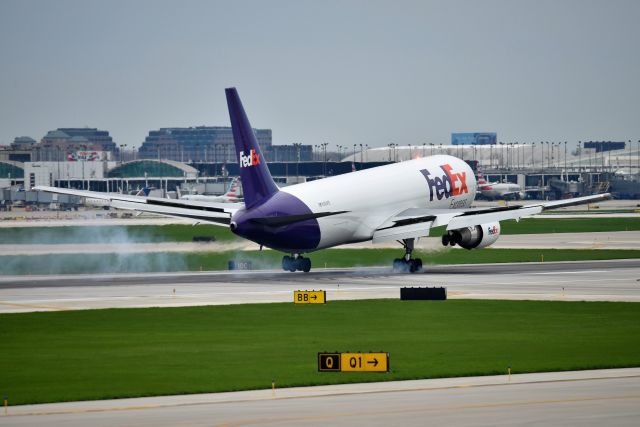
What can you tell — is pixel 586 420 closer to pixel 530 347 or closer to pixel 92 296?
pixel 530 347

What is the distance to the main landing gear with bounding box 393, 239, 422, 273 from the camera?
80.7 m

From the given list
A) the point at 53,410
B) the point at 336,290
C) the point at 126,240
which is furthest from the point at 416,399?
the point at 126,240

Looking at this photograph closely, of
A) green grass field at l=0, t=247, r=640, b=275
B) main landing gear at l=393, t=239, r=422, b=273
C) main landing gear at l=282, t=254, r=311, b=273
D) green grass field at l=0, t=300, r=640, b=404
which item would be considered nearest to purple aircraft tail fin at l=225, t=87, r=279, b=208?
main landing gear at l=282, t=254, r=311, b=273

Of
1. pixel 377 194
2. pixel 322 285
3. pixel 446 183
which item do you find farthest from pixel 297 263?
pixel 446 183

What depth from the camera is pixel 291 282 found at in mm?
74125

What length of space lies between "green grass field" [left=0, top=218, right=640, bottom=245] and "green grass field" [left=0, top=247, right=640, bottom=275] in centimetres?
787

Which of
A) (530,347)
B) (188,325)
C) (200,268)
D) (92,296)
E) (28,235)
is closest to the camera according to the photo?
(530,347)

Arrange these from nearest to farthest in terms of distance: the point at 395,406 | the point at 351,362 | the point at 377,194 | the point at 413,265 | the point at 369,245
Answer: the point at 395,406, the point at 351,362, the point at 413,265, the point at 377,194, the point at 369,245

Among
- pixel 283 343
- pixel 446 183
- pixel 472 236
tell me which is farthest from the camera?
pixel 446 183

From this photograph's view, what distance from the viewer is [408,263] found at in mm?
81000

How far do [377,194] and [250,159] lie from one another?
40.8ft

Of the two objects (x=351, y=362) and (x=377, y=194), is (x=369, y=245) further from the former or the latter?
(x=351, y=362)

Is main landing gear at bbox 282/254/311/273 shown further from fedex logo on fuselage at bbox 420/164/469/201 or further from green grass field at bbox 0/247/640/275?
fedex logo on fuselage at bbox 420/164/469/201

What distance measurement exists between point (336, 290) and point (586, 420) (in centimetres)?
3957
